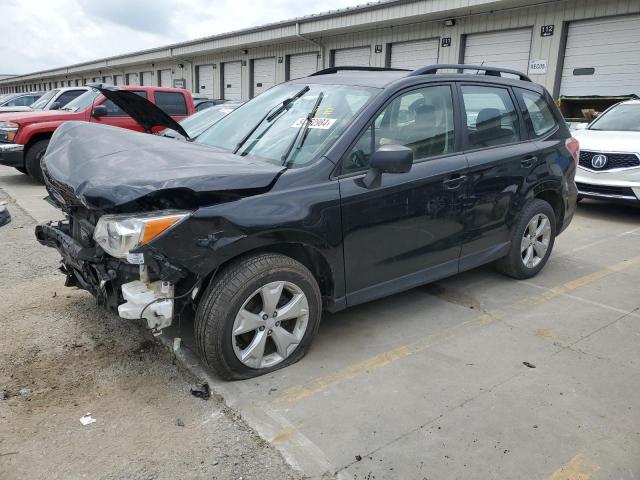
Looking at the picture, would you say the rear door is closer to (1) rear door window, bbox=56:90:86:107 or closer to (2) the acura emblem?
(2) the acura emblem

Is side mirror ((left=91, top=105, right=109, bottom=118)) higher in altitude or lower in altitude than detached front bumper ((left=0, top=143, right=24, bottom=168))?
higher

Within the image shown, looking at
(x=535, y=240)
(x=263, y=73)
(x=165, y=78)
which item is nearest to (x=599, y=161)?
(x=535, y=240)

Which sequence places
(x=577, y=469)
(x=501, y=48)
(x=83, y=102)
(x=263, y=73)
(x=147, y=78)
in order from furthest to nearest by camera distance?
(x=147, y=78), (x=263, y=73), (x=501, y=48), (x=83, y=102), (x=577, y=469)

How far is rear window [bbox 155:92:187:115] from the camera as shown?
1103 cm

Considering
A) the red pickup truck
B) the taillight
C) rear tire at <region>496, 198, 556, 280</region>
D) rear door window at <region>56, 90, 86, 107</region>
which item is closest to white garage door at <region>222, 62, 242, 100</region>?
rear door window at <region>56, 90, 86, 107</region>

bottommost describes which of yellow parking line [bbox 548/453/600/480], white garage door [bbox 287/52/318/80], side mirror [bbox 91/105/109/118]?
yellow parking line [bbox 548/453/600/480]

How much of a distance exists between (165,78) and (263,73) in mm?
10197

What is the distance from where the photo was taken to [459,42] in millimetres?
13930

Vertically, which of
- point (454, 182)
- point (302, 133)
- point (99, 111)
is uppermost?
point (302, 133)

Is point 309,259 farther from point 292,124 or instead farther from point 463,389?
point 463,389

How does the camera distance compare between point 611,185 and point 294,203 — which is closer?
point 294,203

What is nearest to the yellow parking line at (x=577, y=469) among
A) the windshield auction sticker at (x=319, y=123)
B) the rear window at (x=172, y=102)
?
the windshield auction sticker at (x=319, y=123)

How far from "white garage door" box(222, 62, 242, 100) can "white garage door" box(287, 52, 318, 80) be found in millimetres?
3665

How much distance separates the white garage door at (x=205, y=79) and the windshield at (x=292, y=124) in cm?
2196
